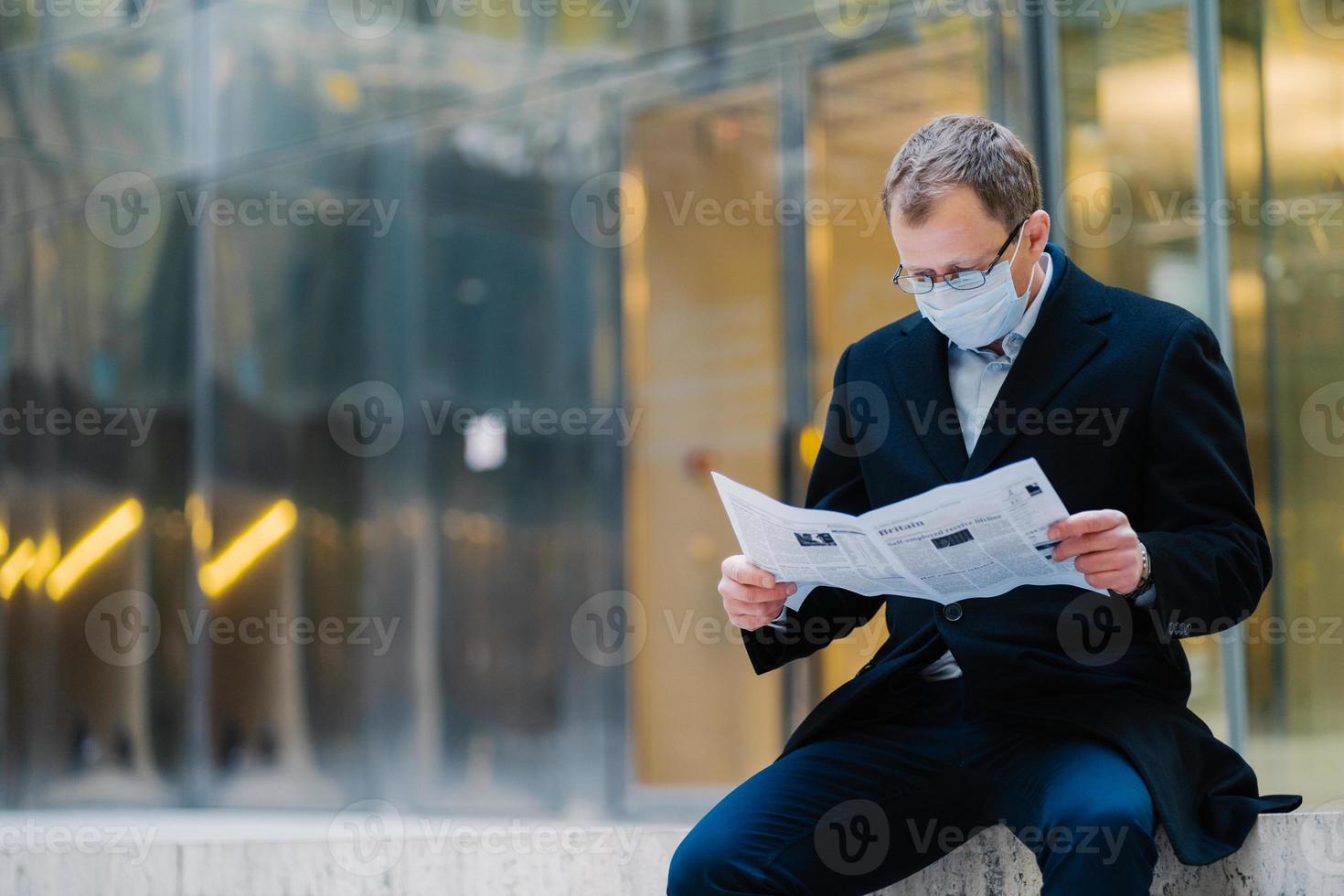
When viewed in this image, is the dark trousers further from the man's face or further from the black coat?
the man's face

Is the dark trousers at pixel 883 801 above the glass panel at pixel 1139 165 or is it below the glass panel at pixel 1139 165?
below

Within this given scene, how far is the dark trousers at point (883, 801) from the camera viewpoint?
2357 millimetres

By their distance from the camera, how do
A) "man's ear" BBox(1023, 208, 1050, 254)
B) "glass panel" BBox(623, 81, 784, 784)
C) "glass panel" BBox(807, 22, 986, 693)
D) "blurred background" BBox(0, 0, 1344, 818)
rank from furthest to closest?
"glass panel" BBox(623, 81, 784, 784)
"glass panel" BBox(807, 22, 986, 693)
"blurred background" BBox(0, 0, 1344, 818)
"man's ear" BBox(1023, 208, 1050, 254)

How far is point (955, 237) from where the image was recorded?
2492 millimetres

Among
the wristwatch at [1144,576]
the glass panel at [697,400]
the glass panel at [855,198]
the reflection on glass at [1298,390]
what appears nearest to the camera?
the wristwatch at [1144,576]

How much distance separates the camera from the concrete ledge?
2492 mm

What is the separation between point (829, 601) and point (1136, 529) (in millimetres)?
535

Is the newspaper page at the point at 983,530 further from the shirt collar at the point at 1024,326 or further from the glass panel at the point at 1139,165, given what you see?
the glass panel at the point at 1139,165

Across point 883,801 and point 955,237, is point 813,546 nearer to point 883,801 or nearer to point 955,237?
point 883,801

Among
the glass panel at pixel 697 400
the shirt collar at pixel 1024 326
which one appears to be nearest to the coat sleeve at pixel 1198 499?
the shirt collar at pixel 1024 326

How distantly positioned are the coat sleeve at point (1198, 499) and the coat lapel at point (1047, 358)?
147mm

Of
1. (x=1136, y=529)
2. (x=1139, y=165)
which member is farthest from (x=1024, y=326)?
(x=1139, y=165)

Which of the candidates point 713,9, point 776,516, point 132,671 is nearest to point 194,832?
point 132,671

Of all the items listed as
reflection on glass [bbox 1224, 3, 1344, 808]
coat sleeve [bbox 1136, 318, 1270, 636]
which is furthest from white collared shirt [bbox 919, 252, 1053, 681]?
reflection on glass [bbox 1224, 3, 1344, 808]
